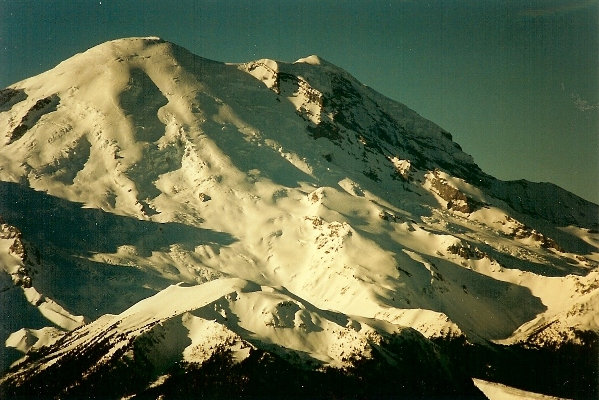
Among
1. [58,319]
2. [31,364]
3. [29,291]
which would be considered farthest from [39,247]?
[31,364]

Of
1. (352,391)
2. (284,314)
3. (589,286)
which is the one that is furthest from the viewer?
(589,286)

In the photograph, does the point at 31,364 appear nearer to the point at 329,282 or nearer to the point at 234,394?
the point at 234,394

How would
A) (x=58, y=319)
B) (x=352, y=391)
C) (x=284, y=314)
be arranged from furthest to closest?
(x=58, y=319)
(x=284, y=314)
(x=352, y=391)

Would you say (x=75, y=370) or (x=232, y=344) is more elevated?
(x=232, y=344)

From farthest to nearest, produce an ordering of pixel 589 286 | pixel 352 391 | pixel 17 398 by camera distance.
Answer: pixel 589 286, pixel 352 391, pixel 17 398

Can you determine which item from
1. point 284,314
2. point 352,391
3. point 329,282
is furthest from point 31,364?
point 329,282

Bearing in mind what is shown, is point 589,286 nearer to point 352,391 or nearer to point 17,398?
point 352,391

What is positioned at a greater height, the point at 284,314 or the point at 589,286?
the point at 589,286

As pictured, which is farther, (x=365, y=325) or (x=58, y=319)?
(x=58, y=319)

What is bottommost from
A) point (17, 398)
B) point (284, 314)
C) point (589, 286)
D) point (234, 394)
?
point (17, 398)
